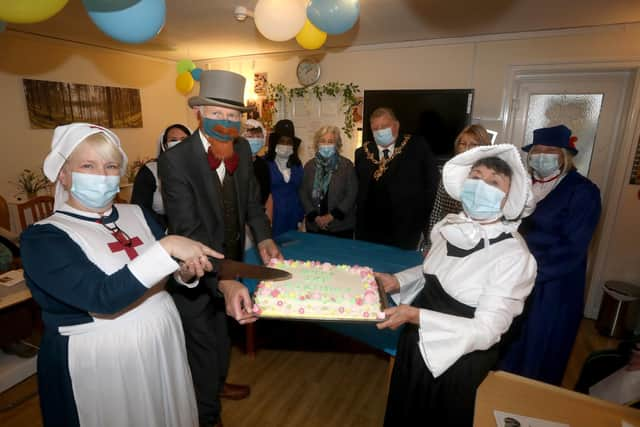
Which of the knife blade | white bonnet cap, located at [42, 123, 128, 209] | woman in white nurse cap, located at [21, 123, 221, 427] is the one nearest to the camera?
woman in white nurse cap, located at [21, 123, 221, 427]

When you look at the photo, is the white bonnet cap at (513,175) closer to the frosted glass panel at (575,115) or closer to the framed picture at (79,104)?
the frosted glass panel at (575,115)

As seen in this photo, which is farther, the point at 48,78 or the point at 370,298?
the point at 48,78

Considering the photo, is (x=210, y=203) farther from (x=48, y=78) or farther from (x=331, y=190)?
(x=48, y=78)

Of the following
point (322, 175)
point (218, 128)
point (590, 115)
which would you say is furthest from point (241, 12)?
point (590, 115)

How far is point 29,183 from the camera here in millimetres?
4371

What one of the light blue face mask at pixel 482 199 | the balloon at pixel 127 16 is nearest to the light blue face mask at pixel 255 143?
the balloon at pixel 127 16

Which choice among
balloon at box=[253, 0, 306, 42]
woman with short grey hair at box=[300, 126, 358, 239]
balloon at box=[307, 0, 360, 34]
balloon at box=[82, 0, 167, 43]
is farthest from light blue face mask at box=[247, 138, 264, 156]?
balloon at box=[82, 0, 167, 43]

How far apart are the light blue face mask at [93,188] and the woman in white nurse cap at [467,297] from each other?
1205 millimetres

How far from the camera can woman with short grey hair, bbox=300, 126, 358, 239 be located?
349cm

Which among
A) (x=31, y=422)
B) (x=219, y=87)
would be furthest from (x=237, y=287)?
(x=31, y=422)

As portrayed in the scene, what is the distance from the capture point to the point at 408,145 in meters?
3.11

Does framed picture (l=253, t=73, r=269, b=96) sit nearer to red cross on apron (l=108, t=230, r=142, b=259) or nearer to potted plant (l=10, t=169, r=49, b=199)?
potted plant (l=10, t=169, r=49, b=199)

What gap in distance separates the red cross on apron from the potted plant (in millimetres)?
4109

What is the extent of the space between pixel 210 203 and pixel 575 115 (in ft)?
13.6
